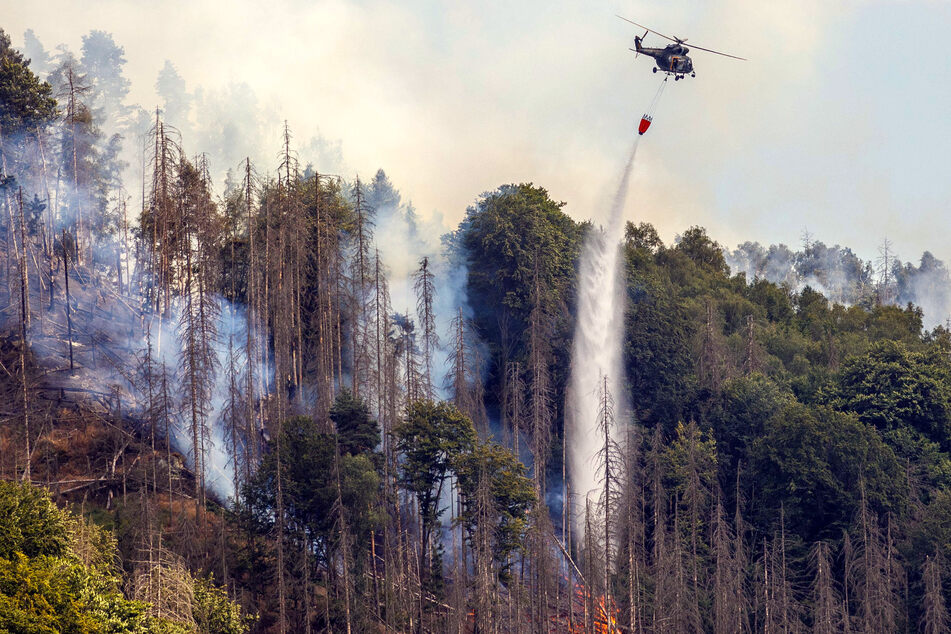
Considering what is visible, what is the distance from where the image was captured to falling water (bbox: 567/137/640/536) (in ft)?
240

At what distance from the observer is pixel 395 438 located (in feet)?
197

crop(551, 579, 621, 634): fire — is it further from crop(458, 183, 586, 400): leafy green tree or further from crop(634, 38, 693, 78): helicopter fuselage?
crop(634, 38, 693, 78): helicopter fuselage

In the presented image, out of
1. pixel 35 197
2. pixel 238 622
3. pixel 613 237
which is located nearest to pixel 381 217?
pixel 613 237

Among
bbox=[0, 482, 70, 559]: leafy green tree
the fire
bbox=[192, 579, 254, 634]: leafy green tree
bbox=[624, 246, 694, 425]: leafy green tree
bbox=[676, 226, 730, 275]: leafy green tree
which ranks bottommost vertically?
the fire

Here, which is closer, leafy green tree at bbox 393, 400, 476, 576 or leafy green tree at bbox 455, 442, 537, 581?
leafy green tree at bbox 455, 442, 537, 581

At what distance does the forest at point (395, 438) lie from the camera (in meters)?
53.2

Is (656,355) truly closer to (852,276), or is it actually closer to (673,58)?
(673,58)

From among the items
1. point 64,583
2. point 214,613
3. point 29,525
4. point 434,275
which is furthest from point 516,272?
point 64,583

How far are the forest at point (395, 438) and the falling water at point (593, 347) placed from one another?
2.99ft

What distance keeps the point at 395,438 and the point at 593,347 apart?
20131 mm

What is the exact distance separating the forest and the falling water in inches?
35.8

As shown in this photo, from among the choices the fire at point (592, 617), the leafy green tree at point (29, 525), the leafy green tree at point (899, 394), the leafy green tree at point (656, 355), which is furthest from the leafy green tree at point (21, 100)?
the leafy green tree at point (899, 394)

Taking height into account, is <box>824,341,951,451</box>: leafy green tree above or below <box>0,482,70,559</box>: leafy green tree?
above

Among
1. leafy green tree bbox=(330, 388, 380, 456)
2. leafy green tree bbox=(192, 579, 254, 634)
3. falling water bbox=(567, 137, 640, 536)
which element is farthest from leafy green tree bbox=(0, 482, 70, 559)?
falling water bbox=(567, 137, 640, 536)
